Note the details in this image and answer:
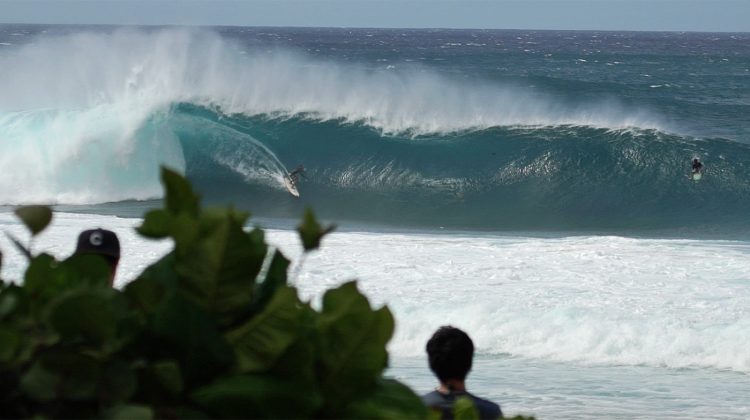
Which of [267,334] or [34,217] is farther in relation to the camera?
[34,217]

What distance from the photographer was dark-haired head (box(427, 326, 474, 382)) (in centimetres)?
322

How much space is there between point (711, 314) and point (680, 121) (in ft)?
99.0

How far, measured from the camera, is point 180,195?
126cm

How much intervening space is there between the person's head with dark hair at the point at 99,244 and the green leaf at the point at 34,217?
2.42 feet

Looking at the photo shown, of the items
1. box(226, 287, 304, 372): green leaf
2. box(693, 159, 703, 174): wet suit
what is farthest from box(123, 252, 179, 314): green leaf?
box(693, 159, 703, 174): wet suit

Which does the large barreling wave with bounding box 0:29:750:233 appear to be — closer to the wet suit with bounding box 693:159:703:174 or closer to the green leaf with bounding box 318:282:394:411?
the wet suit with bounding box 693:159:703:174

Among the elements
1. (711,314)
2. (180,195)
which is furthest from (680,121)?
(180,195)

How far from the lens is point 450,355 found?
10.6 feet

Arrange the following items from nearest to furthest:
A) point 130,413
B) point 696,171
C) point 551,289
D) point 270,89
A: point 130,413 < point 551,289 < point 696,171 < point 270,89

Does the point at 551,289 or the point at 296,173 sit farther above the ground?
the point at 296,173

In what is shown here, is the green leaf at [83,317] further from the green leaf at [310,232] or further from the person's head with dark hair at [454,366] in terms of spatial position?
the person's head with dark hair at [454,366]

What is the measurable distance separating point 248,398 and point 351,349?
0.15 metres

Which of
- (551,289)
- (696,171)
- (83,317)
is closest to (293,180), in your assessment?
(696,171)

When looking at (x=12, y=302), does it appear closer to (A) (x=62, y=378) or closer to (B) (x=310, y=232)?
(A) (x=62, y=378)
